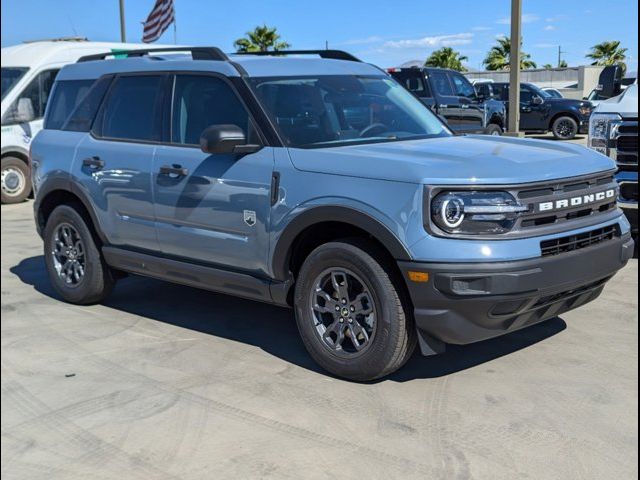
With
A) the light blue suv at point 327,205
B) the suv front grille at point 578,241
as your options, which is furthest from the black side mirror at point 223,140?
the suv front grille at point 578,241

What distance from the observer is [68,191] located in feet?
20.4

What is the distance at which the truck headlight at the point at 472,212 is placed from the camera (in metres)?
3.91

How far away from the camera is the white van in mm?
12578

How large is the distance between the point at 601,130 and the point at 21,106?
30.5 feet

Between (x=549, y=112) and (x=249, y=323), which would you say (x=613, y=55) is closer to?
(x=249, y=323)

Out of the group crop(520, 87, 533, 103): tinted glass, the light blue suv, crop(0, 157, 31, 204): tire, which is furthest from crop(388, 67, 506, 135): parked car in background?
the light blue suv

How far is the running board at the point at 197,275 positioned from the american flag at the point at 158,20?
13104 mm

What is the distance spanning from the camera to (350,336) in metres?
4.40

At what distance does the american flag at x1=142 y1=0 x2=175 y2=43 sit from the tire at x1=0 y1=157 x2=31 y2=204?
6405 millimetres

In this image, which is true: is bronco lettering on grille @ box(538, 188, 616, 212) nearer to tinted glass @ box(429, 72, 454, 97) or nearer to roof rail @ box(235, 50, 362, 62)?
roof rail @ box(235, 50, 362, 62)

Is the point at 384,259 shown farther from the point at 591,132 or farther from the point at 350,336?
the point at 591,132

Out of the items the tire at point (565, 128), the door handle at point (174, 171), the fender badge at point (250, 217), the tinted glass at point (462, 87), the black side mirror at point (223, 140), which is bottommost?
the tire at point (565, 128)

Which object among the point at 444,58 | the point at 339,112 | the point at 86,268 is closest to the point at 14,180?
the point at 86,268

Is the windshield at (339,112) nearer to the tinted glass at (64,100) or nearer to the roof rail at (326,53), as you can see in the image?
the roof rail at (326,53)
